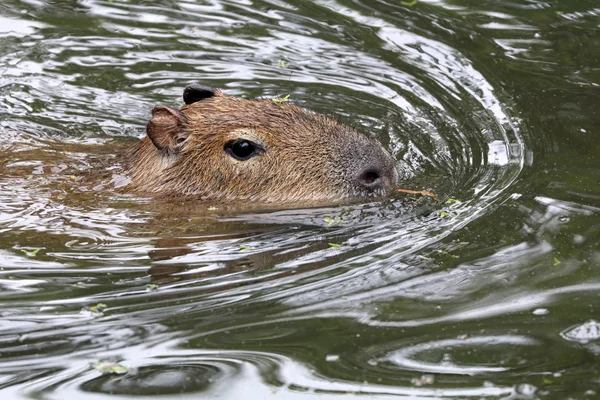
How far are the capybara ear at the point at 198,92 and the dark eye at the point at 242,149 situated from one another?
599 mm

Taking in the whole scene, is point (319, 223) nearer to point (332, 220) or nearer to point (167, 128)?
point (332, 220)

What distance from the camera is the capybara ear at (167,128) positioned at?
767 cm

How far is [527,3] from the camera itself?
1120cm

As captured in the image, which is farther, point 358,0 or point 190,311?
point 358,0

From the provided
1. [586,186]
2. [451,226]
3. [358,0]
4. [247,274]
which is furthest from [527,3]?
[247,274]

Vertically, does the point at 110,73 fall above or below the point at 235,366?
above

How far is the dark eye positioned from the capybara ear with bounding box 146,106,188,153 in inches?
14.7

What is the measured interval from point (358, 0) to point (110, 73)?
3.07 meters

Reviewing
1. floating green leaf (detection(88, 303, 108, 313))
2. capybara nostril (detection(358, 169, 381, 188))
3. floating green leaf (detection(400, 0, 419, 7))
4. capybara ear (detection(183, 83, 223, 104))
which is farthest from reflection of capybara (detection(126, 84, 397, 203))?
floating green leaf (detection(400, 0, 419, 7))

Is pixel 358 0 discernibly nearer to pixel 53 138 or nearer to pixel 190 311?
pixel 53 138

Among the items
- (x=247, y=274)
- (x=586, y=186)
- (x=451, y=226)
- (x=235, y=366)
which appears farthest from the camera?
(x=586, y=186)

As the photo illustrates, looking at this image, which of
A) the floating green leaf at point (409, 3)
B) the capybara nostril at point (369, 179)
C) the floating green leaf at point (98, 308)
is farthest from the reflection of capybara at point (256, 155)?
the floating green leaf at point (409, 3)

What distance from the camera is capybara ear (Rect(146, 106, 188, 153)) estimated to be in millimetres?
7668

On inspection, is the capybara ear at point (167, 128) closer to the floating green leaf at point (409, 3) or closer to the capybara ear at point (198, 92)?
the capybara ear at point (198, 92)
